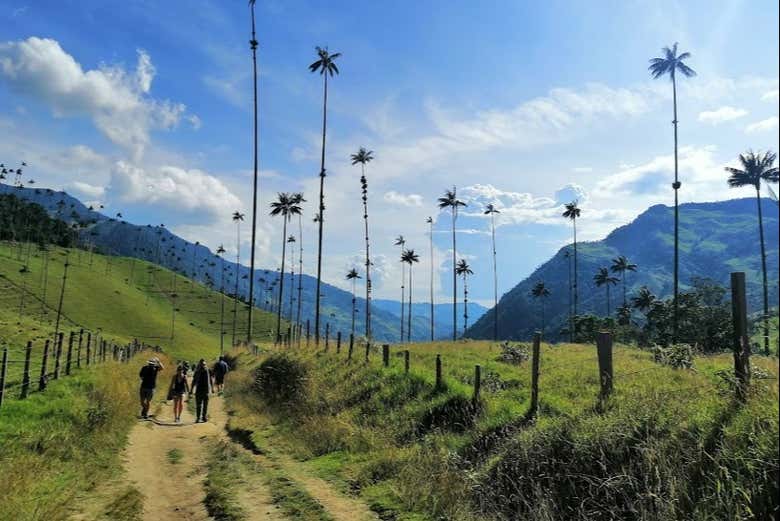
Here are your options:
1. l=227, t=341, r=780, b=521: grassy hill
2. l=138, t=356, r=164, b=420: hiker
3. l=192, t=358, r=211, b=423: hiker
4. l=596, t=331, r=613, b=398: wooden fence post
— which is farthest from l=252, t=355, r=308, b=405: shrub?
l=596, t=331, r=613, b=398: wooden fence post

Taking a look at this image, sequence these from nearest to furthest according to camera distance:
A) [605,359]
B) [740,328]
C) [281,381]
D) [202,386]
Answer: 1. [740,328]
2. [605,359]
3. [202,386]
4. [281,381]

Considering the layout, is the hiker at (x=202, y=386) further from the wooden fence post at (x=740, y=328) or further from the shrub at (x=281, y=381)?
the wooden fence post at (x=740, y=328)

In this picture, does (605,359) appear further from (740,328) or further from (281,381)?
(281,381)

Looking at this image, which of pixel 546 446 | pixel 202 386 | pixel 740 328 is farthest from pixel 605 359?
pixel 202 386

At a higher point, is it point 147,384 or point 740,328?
point 740,328

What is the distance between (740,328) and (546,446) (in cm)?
346

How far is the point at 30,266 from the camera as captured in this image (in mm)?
135000

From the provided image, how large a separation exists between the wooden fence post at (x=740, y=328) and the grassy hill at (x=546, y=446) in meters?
0.29

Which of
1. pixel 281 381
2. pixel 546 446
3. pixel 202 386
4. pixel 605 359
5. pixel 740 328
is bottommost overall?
pixel 281 381

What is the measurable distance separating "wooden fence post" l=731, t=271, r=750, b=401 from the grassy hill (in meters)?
0.29

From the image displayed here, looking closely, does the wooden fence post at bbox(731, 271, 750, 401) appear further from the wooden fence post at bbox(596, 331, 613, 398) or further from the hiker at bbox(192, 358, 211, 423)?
the hiker at bbox(192, 358, 211, 423)

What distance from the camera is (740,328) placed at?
24.2 feet

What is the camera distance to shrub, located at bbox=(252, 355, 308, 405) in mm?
20625

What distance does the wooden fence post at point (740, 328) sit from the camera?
7176mm
